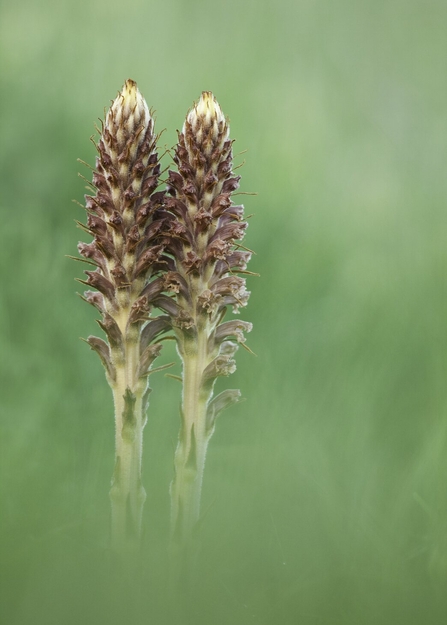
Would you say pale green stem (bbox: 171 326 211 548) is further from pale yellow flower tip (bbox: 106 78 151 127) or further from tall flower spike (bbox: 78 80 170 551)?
pale yellow flower tip (bbox: 106 78 151 127)

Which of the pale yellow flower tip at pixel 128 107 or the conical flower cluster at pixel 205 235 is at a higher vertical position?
the pale yellow flower tip at pixel 128 107

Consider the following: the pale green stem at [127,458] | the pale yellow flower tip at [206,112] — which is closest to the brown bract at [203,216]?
the pale yellow flower tip at [206,112]

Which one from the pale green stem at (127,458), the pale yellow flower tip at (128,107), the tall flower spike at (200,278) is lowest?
the pale green stem at (127,458)

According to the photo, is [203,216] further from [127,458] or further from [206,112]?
[127,458]

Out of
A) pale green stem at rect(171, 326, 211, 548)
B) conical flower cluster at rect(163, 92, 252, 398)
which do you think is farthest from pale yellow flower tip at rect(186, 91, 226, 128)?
pale green stem at rect(171, 326, 211, 548)

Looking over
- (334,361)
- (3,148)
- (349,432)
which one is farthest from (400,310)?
(3,148)

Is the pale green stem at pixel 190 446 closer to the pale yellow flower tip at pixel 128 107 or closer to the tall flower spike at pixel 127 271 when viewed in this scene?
the tall flower spike at pixel 127 271

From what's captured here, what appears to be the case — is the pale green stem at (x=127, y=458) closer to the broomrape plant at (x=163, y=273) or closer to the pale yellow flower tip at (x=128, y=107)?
the broomrape plant at (x=163, y=273)

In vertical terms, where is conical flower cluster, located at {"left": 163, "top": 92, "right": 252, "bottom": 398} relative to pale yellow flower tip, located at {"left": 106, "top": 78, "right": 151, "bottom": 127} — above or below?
below
